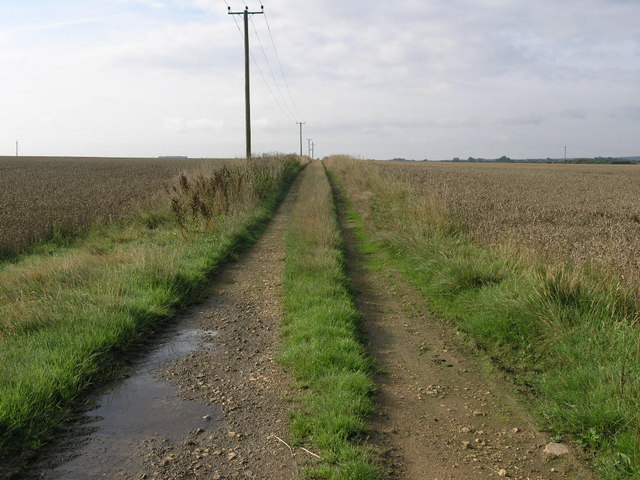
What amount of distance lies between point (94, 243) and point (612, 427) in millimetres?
10706

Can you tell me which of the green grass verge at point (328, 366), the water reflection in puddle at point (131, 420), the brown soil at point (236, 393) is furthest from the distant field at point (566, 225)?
the water reflection in puddle at point (131, 420)

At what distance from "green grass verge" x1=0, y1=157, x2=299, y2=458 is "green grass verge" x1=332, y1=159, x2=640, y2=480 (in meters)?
3.88

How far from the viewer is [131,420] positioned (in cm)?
426

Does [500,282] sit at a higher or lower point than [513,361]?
A: higher

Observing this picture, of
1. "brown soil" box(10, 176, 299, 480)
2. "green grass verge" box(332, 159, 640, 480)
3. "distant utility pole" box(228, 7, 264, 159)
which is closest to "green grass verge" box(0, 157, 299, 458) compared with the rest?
"brown soil" box(10, 176, 299, 480)

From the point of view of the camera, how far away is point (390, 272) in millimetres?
9516

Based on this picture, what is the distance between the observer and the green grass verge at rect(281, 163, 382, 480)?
3.58 meters

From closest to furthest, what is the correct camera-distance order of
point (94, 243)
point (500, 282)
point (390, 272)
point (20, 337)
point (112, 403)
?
point (112, 403) < point (20, 337) < point (500, 282) < point (390, 272) < point (94, 243)

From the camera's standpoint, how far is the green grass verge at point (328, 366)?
11.8 feet

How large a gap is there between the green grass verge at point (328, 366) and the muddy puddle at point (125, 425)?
0.88 metres

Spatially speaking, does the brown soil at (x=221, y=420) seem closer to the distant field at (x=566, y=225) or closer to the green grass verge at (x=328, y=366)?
the green grass verge at (x=328, y=366)

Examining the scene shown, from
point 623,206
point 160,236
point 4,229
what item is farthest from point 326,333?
point 623,206

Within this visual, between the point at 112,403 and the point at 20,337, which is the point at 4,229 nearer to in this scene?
the point at 20,337

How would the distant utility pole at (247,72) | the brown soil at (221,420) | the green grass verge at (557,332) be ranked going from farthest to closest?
1. the distant utility pole at (247,72)
2. the green grass verge at (557,332)
3. the brown soil at (221,420)
